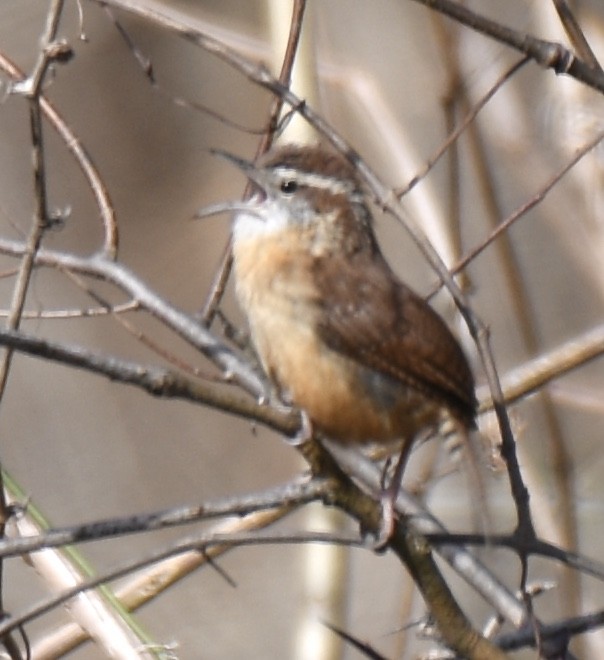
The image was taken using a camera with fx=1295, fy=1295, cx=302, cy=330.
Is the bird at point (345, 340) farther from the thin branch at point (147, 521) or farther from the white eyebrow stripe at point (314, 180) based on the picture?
the thin branch at point (147, 521)

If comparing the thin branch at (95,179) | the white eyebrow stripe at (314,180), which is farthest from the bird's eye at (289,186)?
the thin branch at (95,179)

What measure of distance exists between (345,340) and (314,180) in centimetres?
48

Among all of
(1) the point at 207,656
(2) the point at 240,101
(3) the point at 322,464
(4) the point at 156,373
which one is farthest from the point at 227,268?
(2) the point at 240,101

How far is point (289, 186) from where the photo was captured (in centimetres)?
303

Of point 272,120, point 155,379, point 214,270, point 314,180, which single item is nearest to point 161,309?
point 272,120

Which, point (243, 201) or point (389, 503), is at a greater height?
point (243, 201)

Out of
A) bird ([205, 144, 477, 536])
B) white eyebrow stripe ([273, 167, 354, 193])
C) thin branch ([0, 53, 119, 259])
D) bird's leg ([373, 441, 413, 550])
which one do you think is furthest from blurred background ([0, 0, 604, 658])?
thin branch ([0, 53, 119, 259])

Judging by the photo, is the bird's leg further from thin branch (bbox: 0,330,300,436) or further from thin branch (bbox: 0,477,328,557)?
thin branch (bbox: 0,330,300,436)

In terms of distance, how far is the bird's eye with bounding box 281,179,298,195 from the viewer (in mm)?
3026

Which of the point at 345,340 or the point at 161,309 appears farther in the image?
the point at 345,340

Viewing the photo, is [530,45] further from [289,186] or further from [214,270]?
[214,270]

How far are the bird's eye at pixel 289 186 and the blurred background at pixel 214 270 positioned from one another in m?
1.08

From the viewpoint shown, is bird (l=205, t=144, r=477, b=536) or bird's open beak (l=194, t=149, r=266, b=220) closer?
bird (l=205, t=144, r=477, b=536)

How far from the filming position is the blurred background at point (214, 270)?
4.79 m
